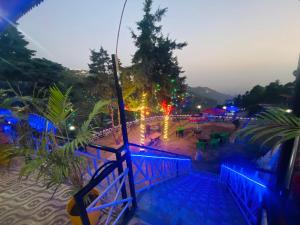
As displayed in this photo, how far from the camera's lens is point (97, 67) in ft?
62.1

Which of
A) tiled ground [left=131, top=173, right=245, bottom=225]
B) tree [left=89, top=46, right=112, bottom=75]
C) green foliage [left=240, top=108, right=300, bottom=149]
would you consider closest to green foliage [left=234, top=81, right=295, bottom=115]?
tree [left=89, top=46, right=112, bottom=75]

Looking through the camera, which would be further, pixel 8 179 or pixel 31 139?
pixel 8 179

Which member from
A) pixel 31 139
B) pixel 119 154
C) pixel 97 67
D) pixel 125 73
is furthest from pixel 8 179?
pixel 97 67

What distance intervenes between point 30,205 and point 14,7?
13.4 ft

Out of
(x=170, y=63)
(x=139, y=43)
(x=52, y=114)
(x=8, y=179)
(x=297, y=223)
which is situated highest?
(x=139, y=43)

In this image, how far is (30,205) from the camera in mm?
3271

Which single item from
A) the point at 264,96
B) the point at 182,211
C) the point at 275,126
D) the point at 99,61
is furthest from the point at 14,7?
the point at 264,96

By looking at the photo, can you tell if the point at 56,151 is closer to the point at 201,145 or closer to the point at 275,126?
the point at 275,126

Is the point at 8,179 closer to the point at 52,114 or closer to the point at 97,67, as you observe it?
the point at 52,114

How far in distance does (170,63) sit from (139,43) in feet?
11.0

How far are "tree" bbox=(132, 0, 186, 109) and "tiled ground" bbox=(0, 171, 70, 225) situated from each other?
1156cm

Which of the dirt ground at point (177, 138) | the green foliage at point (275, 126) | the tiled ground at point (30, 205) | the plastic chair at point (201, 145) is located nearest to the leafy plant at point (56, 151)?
the tiled ground at point (30, 205)

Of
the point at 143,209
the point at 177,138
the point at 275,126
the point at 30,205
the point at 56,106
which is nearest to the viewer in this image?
the point at 275,126

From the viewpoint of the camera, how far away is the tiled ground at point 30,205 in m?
2.91
